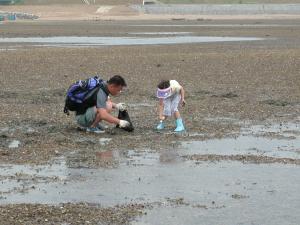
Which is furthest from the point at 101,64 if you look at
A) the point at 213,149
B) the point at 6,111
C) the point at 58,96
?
the point at 213,149

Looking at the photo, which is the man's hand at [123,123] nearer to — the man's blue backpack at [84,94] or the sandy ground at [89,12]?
the man's blue backpack at [84,94]

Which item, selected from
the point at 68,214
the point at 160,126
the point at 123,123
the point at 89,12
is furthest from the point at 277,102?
the point at 89,12

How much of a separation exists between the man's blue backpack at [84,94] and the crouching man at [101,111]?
0.05 meters

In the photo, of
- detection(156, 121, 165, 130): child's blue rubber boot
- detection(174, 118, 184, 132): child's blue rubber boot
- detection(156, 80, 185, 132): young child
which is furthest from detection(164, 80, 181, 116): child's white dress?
detection(174, 118, 184, 132): child's blue rubber boot

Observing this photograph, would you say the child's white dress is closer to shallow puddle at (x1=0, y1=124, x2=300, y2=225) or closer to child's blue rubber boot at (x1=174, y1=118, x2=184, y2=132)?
child's blue rubber boot at (x1=174, y1=118, x2=184, y2=132)

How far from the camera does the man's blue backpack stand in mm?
11523

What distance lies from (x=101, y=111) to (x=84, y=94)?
0.38 meters

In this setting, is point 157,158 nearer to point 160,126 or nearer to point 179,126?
point 179,126

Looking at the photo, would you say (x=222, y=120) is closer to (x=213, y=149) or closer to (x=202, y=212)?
(x=213, y=149)

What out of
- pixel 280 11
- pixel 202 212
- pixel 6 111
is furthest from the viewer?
pixel 280 11

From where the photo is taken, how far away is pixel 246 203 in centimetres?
761

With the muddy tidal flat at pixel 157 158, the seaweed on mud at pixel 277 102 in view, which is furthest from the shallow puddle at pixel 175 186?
the seaweed on mud at pixel 277 102

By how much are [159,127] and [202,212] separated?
4.87 m

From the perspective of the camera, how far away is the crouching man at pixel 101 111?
37.2 feet
